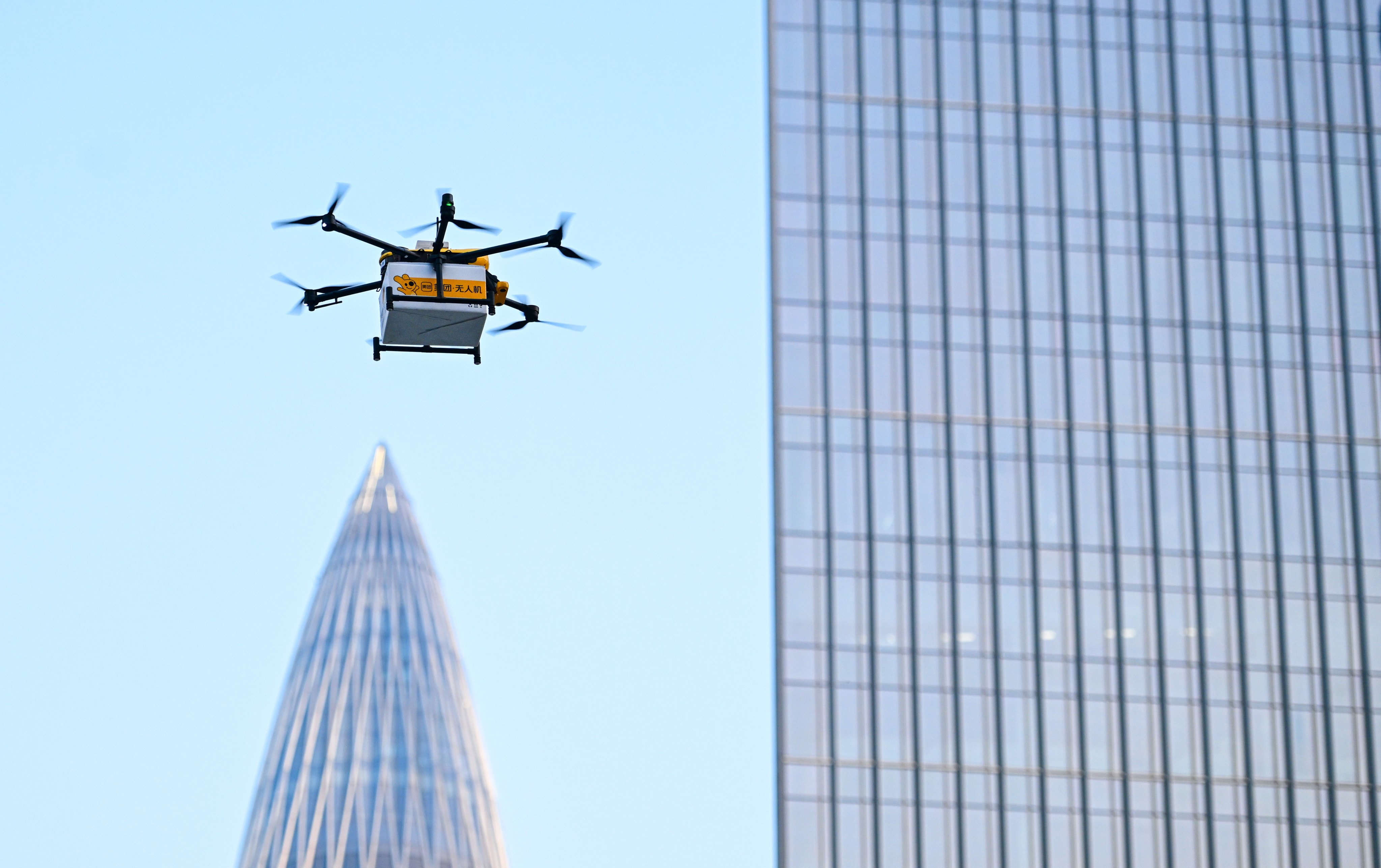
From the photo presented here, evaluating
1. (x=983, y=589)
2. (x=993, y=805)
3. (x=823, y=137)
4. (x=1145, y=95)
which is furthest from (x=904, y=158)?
(x=993, y=805)

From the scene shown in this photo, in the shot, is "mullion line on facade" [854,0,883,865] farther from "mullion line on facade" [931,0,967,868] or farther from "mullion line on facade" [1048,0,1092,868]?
"mullion line on facade" [1048,0,1092,868]

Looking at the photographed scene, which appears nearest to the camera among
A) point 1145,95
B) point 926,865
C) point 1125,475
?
point 926,865

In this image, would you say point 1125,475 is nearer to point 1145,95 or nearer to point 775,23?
point 1145,95

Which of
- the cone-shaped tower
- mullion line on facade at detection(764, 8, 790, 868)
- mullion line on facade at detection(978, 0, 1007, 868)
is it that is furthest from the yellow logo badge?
the cone-shaped tower

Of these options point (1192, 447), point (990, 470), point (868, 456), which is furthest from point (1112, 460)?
point (868, 456)

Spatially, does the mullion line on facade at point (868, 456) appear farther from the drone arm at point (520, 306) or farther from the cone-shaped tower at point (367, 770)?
Answer: the cone-shaped tower at point (367, 770)

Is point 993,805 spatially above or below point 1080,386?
below

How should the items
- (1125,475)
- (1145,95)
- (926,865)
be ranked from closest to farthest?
1. (926,865)
2. (1125,475)
3. (1145,95)

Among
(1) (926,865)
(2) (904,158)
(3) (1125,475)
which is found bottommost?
(1) (926,865)
